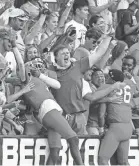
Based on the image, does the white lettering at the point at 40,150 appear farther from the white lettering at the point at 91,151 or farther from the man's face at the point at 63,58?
the man's face at the point at 63,58

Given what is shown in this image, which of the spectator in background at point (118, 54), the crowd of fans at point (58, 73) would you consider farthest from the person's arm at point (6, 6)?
the spectator in background at point (118, 54)

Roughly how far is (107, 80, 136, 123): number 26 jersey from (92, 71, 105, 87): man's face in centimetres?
48

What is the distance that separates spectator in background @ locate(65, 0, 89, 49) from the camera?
13366mm

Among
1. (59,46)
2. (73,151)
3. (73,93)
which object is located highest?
(59,46)

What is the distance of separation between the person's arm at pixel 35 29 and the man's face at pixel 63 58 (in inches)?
42.2

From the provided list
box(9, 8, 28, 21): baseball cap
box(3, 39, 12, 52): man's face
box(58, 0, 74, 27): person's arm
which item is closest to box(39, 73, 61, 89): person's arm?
box(3, 39, 12, 52): man's face

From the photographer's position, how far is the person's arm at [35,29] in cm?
1264

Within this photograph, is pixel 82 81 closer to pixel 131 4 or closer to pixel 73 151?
pixel 73 151

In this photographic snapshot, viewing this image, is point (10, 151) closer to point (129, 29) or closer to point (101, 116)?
point (101, 116)

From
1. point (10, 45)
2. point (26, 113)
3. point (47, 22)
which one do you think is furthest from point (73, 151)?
point (47, 22)

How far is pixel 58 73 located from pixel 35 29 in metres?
1.27

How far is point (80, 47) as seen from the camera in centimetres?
1293

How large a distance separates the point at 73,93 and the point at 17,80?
91cm

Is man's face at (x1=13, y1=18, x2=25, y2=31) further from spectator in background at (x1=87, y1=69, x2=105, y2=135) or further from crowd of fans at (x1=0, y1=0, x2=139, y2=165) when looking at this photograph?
spectator in background at (x1=87, y1=69, x2=105, y2=135)
